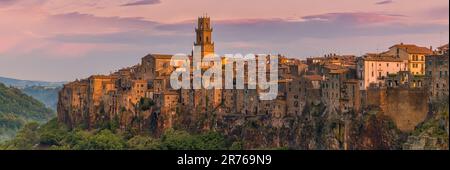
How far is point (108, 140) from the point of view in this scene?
63750 millimetres

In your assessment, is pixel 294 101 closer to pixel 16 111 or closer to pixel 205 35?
pixel 205 35

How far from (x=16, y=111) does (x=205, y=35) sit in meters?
45.5

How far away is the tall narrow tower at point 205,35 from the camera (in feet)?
241

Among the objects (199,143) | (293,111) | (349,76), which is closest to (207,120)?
(199,143)

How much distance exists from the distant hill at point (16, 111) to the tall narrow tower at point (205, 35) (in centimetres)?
3527

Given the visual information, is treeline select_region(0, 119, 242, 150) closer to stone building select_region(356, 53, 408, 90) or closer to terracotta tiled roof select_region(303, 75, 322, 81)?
terracotta tiled roof select_region(303, 75, 322, 81)

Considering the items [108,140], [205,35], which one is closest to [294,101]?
[108,140]

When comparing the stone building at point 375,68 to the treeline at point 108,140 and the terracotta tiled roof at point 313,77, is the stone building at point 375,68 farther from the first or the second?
the treeline at point 108,140

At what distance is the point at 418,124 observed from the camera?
47.1m

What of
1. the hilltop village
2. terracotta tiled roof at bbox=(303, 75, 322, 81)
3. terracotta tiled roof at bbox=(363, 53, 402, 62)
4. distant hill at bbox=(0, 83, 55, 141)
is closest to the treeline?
the hilltop village

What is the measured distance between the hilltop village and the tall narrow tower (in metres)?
0.08
